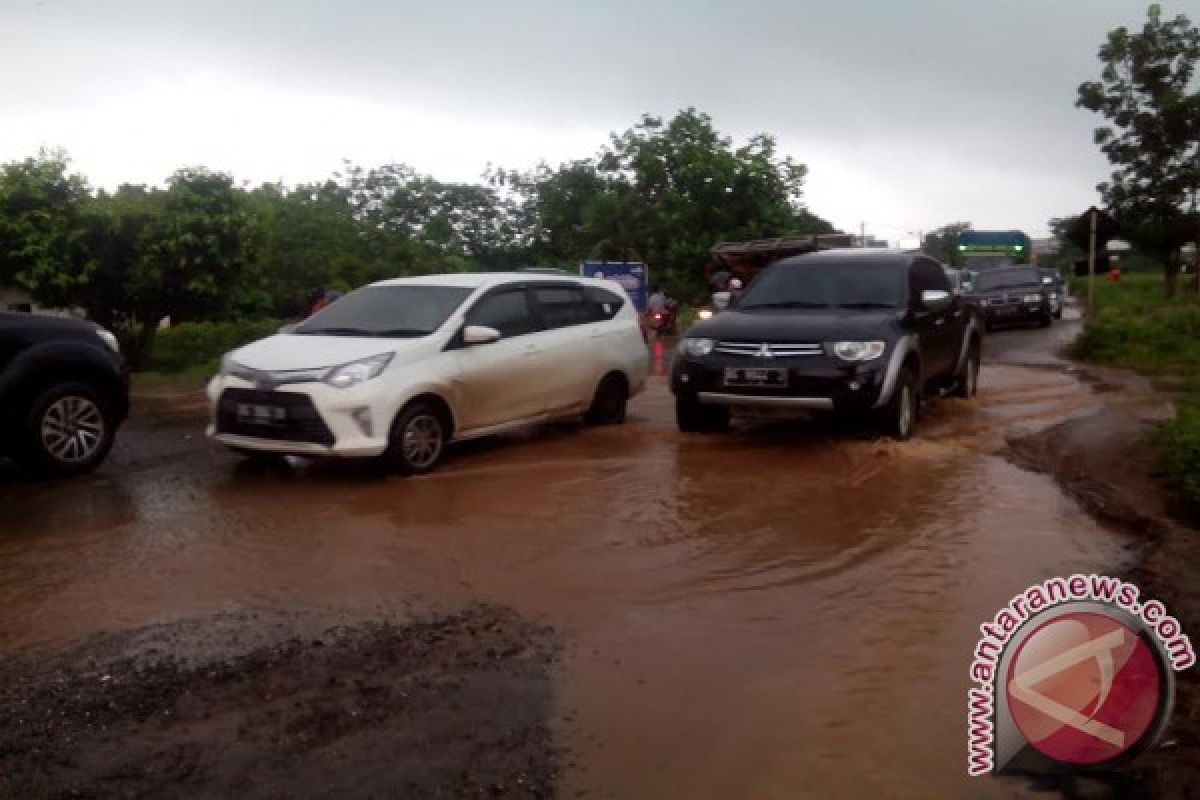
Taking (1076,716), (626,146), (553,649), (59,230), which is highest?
(626,146)

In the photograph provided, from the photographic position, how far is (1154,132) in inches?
1081

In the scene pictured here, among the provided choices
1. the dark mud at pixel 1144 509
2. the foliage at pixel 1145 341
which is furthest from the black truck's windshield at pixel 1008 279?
the dark mud at pixel 1144 509

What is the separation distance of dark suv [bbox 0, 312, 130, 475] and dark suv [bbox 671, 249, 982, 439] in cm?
466

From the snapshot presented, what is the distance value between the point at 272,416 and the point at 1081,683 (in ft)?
20.7

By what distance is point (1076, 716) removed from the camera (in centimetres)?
310

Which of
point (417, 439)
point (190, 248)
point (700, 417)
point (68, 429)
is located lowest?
point (700, 417)

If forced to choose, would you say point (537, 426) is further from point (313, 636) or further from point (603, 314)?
point (313, 636)

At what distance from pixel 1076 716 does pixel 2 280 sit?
17000 mm

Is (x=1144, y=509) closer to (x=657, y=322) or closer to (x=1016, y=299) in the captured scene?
(x=657, y=322)

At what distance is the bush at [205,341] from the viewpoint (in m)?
20.9

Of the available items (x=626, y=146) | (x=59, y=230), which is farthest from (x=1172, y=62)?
(x=59, y=230)

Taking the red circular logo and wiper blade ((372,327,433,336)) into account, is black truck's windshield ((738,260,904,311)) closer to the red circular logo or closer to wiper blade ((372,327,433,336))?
wiper blade ((372,327,433,336))

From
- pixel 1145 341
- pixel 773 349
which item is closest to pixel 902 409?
pixel 773 349

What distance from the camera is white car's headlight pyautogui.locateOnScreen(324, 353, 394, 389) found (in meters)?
7.98
